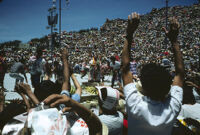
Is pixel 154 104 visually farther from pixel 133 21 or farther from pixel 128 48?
pixel 133 21

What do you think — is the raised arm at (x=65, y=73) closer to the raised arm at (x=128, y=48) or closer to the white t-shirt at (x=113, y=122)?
the white t-shirt at (x=113, y=122)

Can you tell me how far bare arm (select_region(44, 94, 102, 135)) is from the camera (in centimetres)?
103

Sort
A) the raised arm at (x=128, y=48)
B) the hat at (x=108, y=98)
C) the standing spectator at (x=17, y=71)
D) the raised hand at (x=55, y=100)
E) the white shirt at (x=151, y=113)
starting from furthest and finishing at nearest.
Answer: the standing spectator at (x=17, y=71)
the hat at (x=108, y=98)
the raised arm at (x=128, y=48)
the white shirt at (x=151, y=113)
the raised hand at (x=55, y=100)

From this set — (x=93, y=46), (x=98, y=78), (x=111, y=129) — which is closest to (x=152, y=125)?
(x=111, y=129)

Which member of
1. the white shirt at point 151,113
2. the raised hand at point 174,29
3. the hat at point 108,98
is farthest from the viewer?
Answer: the hat at point 108,98

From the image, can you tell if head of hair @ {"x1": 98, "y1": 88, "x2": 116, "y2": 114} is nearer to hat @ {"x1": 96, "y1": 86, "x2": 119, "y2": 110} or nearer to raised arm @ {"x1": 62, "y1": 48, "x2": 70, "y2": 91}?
hat @ {"x1": 96, "y1": 86, "x2": 119, "y2": 110}

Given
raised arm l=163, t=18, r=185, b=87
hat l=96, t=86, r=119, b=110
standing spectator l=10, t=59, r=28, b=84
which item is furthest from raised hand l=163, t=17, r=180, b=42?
standing spectator l=10, t=59, r=28, b=84

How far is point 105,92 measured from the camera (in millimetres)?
1952

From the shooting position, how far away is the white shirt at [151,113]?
1233 millimetres

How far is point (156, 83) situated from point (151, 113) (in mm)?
233

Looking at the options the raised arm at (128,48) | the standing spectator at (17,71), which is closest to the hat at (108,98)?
the raised arm at (128,48)

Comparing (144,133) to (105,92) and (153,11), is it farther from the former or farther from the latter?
(153,11)

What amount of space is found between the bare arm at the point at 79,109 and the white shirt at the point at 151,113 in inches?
11.5

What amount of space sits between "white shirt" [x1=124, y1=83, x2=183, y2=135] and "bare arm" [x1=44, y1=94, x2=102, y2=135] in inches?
11.5
